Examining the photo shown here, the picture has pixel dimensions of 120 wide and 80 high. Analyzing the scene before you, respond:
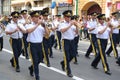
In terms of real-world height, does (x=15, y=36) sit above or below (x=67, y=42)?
above

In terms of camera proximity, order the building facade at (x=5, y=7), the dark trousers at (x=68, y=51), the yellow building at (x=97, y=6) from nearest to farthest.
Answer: the dark trousers at (x=68, y=51) → the yellow building at (x=97, y=6) → the building facade at (x=5, y=7)

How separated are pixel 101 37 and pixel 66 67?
154 centimetres

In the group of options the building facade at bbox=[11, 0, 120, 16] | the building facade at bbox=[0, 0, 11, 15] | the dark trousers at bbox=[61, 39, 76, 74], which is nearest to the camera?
the dark trousers at bbox=[61, 39, 76, 74]

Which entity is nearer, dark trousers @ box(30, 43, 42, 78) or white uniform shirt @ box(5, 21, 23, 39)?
dark trousers @ box(30, 43, 42, 78)

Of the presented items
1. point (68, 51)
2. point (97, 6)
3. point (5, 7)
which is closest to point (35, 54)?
point (68, 51)

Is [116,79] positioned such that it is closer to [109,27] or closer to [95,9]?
[109,27]

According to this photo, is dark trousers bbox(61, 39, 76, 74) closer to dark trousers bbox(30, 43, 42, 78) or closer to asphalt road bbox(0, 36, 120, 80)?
asphalt road bbox(0, 36, 120, 80)

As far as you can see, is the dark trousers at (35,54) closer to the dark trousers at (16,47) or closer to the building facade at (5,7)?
the dark trousers at (16,47)

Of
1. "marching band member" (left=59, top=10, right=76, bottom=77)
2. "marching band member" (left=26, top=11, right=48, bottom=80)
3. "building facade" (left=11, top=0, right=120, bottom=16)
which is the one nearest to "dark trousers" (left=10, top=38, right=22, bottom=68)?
"marching band member" (left=59, top=10, right=76, bottom=77)

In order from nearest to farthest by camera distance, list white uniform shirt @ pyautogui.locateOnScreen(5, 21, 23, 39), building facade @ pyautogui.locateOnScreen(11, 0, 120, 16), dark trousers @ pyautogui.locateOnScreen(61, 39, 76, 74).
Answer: dark trousers @ pyautogui.locateOnScreen(61, 39, 76, 74) < white uniform shirt @ pyautogui.locateOnScreen(5, 21, 23, 39) < building facade @ pyautogui.locateOnScreen(11, 0, 120, 16)

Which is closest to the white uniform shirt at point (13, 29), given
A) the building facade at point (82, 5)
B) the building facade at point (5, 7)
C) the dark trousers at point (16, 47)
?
the dark trousers at point (16, 47)

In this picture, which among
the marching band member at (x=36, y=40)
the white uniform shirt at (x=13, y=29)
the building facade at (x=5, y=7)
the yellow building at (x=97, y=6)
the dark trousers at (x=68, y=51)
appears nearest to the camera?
the marching band member at (x=36, y=40)

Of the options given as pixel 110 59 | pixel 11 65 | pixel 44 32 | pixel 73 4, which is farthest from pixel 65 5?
pixel 44 32

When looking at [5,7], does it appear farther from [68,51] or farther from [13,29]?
[68,51]
